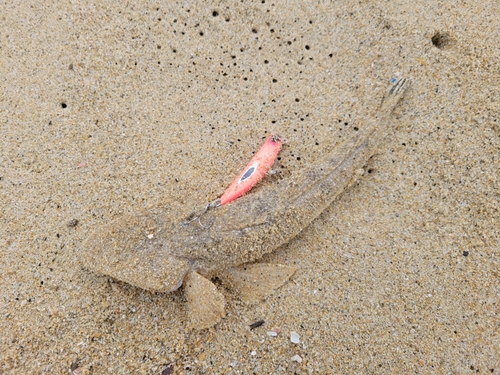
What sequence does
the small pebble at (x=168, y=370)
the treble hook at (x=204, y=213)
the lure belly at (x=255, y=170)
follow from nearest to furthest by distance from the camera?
1. the small pebble at (x=168, y=370)
2. the treble hook at (x=204, y=213)
3. the lure belly at (x=255, y=170)

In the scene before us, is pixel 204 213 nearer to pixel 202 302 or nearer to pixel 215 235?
pixel 215 235

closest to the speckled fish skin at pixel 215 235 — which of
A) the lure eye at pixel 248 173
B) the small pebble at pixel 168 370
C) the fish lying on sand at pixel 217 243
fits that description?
the fish lying on sand at pixel 217 243

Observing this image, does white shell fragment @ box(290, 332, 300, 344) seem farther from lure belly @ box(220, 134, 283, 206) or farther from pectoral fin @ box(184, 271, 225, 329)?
lure belly @ box(220, 134, 283, 206)

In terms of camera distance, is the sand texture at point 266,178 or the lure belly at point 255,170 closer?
the sand texture at point 266,178

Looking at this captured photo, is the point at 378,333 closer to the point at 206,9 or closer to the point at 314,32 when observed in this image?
the point at 314,32

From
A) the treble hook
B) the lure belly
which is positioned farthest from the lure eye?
the treble hook

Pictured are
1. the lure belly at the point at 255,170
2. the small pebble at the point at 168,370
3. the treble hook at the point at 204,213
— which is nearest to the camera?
the small pebble at the point at 168,370

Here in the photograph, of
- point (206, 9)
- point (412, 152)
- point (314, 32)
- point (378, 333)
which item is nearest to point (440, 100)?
point (412, 152)

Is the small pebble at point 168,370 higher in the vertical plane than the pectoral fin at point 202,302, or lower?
lower

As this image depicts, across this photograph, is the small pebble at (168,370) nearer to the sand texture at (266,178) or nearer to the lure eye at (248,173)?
the sand texture at (266,178)
